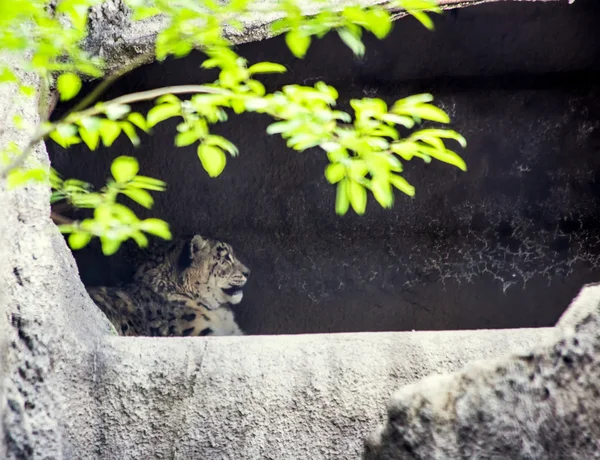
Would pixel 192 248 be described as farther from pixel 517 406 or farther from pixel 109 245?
pixel 517 406

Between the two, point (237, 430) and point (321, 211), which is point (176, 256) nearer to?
point (321, 211)

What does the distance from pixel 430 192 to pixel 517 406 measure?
265cm

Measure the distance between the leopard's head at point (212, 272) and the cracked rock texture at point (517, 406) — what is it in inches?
107

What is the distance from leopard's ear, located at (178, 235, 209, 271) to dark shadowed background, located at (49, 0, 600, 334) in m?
0.09

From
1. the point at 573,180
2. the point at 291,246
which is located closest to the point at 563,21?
the point at 573,180

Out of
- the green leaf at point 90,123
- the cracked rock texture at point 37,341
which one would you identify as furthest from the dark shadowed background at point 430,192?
the green leaf at point 90,123

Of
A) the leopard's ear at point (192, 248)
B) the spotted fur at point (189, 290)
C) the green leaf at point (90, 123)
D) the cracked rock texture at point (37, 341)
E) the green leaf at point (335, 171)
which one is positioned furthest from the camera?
the leopard's ear at point (192, 248)

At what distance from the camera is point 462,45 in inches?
138

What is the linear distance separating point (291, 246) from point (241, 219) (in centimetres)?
32

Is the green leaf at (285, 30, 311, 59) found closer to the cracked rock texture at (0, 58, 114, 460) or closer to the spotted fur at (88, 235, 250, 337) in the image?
the cracked rock texture at (0, 58, 114, 460)

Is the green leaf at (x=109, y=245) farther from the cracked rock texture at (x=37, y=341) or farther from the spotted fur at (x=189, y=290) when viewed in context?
the spotted fur at (x=189, y=290)

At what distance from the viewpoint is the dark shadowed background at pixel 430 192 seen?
3.52 meters

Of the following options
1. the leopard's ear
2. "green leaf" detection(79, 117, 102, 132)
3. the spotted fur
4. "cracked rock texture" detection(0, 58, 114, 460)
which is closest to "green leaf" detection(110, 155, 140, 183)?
"green leaf" detection(79, 117, 102, 132)

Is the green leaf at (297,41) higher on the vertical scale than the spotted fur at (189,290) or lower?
lower
